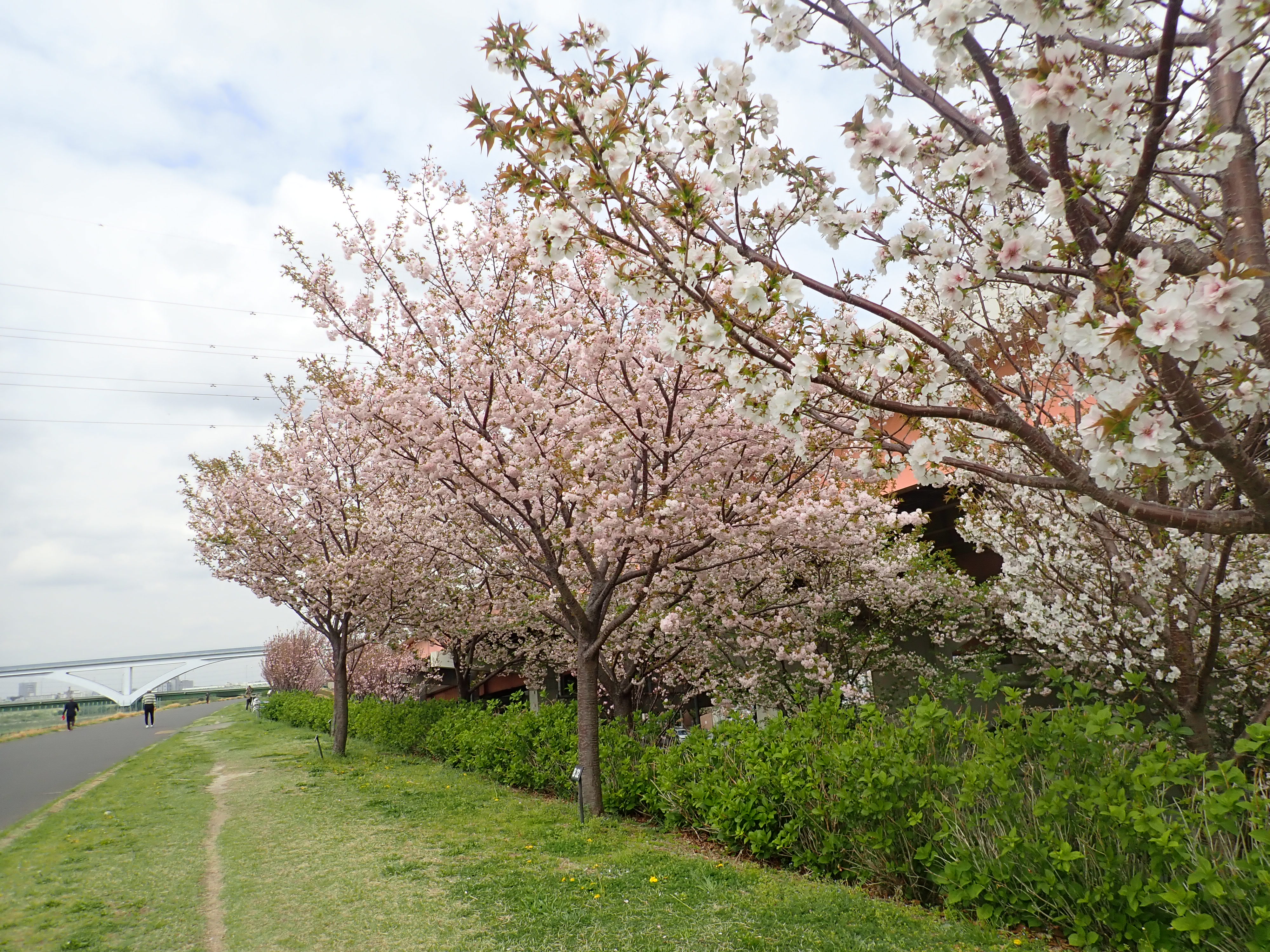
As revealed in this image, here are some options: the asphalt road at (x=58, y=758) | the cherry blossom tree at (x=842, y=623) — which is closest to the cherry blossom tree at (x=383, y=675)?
the asphalt road at (x=58, y=758)

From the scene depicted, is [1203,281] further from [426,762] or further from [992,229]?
[426,762]

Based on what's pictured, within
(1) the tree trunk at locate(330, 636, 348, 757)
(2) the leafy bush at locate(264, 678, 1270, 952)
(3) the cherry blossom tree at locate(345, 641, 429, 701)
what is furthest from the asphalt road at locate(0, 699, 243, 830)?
(2) the leafy bush at locate(264, 678, 1270, 952)

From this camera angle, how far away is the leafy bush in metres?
3.87

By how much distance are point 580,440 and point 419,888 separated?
184 inches

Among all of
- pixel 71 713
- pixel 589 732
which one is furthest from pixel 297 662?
pixel 589 732

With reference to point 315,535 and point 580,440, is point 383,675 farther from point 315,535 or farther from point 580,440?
point 580,440

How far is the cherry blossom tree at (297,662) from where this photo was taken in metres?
51.6

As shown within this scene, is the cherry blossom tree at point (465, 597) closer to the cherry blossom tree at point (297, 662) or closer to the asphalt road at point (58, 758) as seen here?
the asphalt road at point (58, 758)

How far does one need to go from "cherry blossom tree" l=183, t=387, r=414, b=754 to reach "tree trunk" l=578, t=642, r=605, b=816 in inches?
291

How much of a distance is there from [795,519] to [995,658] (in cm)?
400

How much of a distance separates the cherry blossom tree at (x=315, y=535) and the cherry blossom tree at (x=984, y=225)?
12.5 metres

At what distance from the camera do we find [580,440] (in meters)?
8.66

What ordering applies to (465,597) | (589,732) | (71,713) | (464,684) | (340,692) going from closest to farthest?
(589,732) → (465,597) → (340,692) → (464,684) → (71,713)

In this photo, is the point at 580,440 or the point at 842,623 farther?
the point at 842,623
